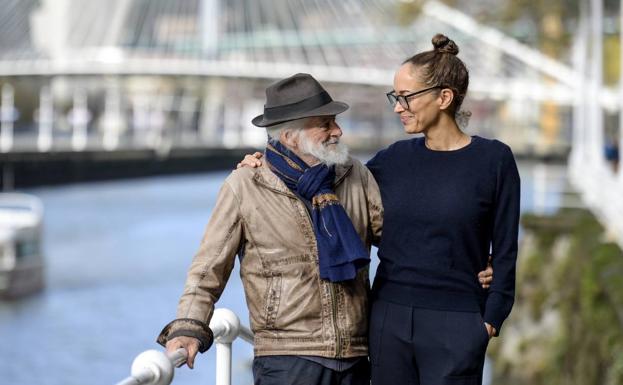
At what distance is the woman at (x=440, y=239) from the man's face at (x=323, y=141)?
0.48ft

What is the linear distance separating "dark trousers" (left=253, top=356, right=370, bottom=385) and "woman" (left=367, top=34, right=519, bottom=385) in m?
0.05

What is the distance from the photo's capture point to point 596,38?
902 inches

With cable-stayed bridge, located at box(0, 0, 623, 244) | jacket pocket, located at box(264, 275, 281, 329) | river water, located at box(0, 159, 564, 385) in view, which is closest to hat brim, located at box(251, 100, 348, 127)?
jacket pocket, located at box(264, 275, 281, 329)

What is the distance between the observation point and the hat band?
2.89m

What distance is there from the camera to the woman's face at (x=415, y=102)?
2.96 m

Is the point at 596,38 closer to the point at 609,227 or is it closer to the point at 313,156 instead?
the point at 609,227

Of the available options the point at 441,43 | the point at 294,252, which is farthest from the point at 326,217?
the point at 441,43

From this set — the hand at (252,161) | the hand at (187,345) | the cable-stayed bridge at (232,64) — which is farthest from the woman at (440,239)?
the cable-stayed bridge at (232,64)

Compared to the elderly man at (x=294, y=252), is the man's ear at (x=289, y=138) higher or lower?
higher

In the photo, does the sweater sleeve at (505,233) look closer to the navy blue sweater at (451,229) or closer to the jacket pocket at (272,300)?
the navy blue sweater at (451,229)

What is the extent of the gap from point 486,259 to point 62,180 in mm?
31179

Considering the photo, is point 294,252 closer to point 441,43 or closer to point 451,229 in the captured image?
point 451,229

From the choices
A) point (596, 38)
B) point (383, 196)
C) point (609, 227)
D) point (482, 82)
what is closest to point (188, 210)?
point (482, 82)

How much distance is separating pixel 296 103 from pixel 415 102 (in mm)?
244
